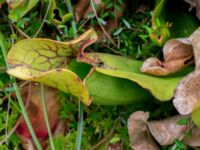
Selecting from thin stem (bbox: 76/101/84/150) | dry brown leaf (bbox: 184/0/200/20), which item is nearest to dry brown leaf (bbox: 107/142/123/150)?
thin stem (bbox: 76/101/84/150)

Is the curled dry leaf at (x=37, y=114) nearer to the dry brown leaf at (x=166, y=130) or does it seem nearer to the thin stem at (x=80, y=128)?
the thin stem at (x=80, y=128)

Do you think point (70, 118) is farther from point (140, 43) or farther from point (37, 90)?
point (140, 43)

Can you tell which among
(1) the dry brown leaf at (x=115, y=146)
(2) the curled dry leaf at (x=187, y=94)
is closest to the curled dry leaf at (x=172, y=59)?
(2) the curled dry leaf at (x=187, y=94)

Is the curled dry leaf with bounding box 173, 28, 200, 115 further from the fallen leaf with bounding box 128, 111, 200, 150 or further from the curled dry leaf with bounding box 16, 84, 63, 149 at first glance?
the curled dry leaf with bounding box 16, 84, 63, 149

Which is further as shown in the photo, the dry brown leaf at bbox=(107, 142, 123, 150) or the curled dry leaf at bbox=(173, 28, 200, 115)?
the dry brown leaf at bbox=(107, 142, 123, 150)

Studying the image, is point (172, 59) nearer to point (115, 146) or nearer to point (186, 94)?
point (186, 94)
